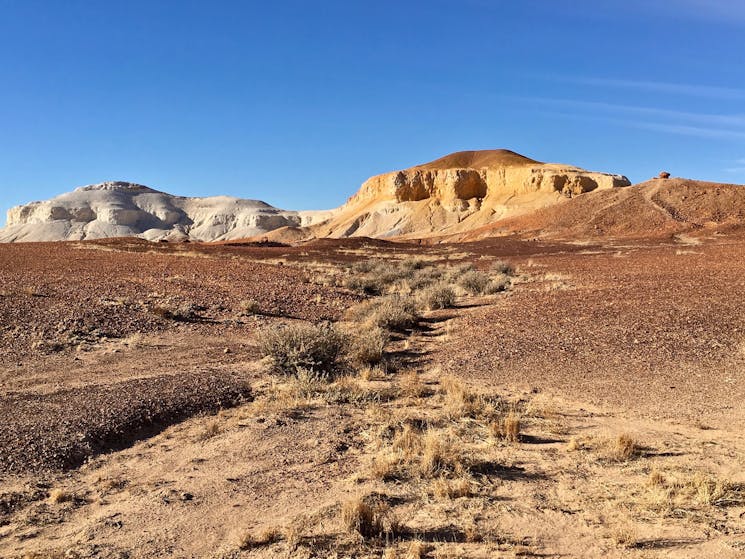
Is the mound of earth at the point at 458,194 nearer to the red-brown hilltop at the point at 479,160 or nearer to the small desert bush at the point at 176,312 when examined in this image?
the red-brown hilltop at the point at 479,160

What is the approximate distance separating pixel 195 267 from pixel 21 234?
388 ft

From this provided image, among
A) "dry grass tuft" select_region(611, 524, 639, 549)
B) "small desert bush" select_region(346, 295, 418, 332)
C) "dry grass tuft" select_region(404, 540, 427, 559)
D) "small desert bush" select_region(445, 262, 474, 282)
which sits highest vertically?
"small desert bush" select_region(445, 262, 474, 282)

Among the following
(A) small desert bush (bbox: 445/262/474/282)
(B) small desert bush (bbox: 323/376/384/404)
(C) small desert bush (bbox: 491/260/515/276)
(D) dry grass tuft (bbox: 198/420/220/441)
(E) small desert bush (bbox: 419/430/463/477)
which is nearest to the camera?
(E) small desert bush (bbox: 419/430/463/477)

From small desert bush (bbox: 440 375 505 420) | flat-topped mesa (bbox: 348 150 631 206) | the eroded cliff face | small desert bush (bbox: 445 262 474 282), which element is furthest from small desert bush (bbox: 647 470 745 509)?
flat-topped mesa (bbox: 348 150 631 206)

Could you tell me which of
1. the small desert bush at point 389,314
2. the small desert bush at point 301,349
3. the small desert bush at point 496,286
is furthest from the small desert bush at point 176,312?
the small desert bush at point 496,286

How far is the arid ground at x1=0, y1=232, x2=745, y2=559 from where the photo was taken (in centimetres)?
498

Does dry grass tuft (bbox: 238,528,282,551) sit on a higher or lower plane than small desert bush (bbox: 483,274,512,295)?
lower

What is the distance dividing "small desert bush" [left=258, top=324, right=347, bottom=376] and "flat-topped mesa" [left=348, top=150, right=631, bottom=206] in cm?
8155

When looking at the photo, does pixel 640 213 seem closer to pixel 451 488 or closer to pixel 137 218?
pixel 451 488

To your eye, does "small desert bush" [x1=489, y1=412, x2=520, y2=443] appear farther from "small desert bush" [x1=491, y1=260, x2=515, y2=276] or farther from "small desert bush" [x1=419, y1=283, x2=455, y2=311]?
"small desert bush" [x1=491, y1=260, x2=515, y2=276]

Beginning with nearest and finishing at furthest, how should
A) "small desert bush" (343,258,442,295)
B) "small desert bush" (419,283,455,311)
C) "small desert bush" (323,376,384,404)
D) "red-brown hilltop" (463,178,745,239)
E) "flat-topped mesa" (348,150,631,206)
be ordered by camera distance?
1. "small desert bush" (323,376,384,404)
2. "small desert bush" (419,283,455,311)
3. "small desert bush" (343,258,442,295)
4. "red-brown hilltop" (463,178,745,239)
5. "flat-topped mesa" (348,150,631,206)

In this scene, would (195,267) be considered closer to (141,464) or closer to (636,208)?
(141,464)

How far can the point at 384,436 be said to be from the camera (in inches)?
282

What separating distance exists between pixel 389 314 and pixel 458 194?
83756 millimetres
